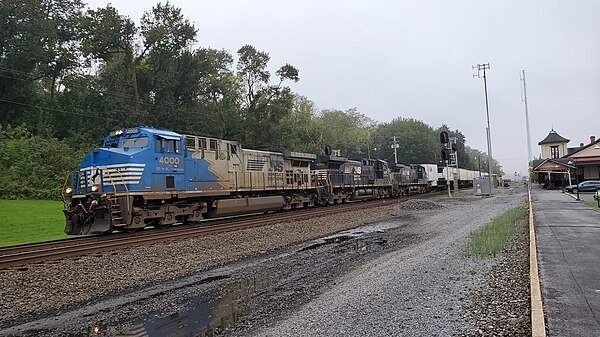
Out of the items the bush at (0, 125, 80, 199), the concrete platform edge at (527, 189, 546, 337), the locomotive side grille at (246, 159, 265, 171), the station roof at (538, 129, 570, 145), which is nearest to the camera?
the concrete platform edge at (527, 189, 546, 337)

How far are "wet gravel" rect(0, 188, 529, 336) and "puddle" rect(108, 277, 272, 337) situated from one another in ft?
0.13

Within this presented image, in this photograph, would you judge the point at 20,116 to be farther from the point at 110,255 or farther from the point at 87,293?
the point at 87,293

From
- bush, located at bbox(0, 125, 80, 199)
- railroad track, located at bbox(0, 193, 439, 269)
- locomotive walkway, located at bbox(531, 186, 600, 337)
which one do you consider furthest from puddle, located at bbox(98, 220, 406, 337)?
bush, located at bbox(0, 125, 80, 199)

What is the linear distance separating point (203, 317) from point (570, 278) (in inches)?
210

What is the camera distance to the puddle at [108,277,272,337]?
4926 millimetres

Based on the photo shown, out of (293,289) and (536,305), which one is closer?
(536,305)

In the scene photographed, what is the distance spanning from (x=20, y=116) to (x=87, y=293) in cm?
3499

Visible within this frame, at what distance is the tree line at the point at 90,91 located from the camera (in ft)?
97.0

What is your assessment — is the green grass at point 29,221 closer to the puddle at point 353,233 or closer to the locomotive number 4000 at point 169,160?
the locomotive number 4000 at point 169,160

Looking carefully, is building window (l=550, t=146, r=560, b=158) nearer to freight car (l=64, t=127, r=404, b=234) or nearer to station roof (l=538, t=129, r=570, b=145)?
station roof (l=538, t=129, r=570, b=145)

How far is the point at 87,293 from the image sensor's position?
273 inches

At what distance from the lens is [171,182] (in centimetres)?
1446

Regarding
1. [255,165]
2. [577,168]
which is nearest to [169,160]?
[255,165]

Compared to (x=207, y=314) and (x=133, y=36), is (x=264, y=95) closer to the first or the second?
(x=133, y=36)
